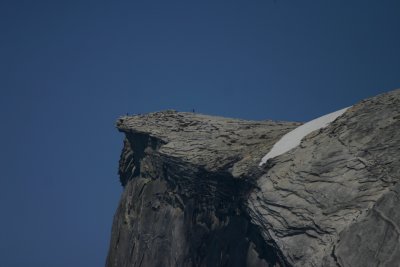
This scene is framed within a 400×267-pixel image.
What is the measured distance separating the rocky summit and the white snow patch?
0.53m

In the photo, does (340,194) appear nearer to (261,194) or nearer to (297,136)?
(261,194)

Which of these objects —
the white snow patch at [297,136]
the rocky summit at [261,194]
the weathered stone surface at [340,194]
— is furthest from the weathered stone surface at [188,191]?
the weathered stone surface at [340,194]

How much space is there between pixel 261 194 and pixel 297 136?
4.60 metres

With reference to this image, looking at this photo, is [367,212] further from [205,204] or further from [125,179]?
[125,179]

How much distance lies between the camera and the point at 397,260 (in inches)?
849

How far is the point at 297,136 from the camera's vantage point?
30.4 m

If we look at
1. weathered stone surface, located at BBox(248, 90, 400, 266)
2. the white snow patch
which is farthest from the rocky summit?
the white snow patch

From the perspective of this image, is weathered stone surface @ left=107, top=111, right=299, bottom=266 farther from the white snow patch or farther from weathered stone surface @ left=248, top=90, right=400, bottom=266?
weathered stone surface @ left=248, top=90, right=400, bottom=266

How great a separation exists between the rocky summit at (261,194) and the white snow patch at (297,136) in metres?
0.53

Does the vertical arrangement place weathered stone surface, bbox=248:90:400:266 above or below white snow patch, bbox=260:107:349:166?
below

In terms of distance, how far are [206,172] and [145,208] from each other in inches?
305

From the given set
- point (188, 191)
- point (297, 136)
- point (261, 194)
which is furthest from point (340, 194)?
point (188, 191)

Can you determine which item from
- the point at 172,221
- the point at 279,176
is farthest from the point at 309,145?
the point at 172,221

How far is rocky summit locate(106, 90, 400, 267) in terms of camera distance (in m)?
23.7
